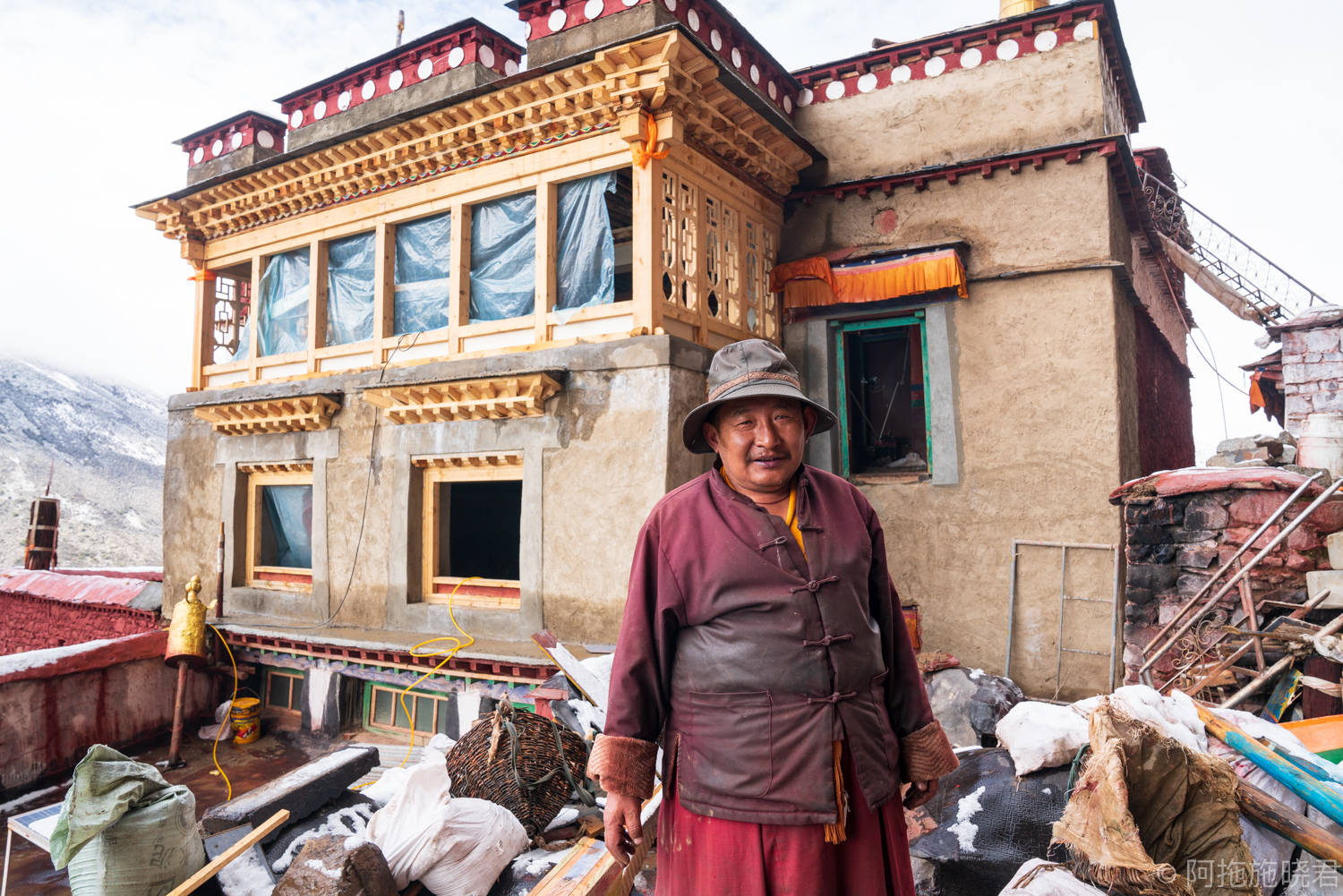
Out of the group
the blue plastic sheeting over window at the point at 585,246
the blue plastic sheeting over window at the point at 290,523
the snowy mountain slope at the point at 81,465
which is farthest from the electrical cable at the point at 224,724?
the snowy mountain slope at the point at 81,465

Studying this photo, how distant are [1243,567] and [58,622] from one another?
1718 centimetres

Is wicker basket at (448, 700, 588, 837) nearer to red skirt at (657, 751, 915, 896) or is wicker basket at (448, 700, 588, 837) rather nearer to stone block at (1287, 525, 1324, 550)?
red skirt at (657, 751, 915, 896)

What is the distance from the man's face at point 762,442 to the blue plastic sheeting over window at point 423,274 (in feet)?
25.0

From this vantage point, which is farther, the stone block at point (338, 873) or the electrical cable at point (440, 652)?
the electrical cable at point (440, 652)

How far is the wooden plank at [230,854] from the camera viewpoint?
402 cm

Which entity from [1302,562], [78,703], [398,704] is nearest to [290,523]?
[78,703]

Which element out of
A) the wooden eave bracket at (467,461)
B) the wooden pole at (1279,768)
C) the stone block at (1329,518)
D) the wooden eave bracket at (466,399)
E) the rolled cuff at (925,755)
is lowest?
the wooden pole at (1279,768)

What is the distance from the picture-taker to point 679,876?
2.44 meters

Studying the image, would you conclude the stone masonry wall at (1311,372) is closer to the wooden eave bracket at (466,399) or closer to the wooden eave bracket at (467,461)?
the wooden eave bracket at (466,399)

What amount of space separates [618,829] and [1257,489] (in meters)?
5.27

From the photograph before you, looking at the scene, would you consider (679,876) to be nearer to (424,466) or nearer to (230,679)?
(424,466)

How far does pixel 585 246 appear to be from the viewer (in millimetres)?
8570

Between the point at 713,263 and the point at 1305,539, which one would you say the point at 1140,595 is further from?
the point at 713,263

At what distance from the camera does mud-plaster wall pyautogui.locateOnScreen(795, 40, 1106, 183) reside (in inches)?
347
